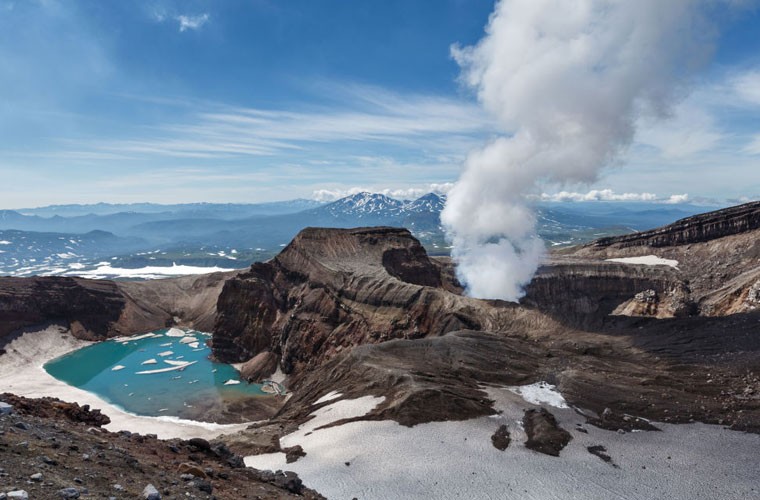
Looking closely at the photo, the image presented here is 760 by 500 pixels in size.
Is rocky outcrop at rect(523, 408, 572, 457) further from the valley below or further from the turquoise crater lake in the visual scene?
the turquoise crater lake

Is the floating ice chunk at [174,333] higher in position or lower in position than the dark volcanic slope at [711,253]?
lower

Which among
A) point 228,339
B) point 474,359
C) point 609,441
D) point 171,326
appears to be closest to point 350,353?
point 474,359

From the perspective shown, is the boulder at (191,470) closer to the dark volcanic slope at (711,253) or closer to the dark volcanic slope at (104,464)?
the dark volcanic slope at (104,464)

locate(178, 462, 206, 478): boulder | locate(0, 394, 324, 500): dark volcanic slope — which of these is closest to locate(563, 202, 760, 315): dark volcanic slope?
locate(0, 394, 324, 500): dark volcanic slope

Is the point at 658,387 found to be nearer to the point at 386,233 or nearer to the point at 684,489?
the point at 684,489

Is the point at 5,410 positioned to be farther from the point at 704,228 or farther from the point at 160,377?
the point at 704,228

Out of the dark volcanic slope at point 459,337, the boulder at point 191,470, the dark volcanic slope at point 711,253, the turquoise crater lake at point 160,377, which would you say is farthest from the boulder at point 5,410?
the dark volcanic slope at point 711,253

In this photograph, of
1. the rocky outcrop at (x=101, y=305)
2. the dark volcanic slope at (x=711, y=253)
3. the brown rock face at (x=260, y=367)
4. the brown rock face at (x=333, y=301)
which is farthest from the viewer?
the rocky outcrop at (x=101, y=305)

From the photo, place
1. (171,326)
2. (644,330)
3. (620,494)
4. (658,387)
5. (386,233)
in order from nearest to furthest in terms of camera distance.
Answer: (620,494), (658,387), (644,330), (386,233), (171,326)

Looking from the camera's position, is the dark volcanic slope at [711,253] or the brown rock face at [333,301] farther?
the brown rock face at [333,301]
